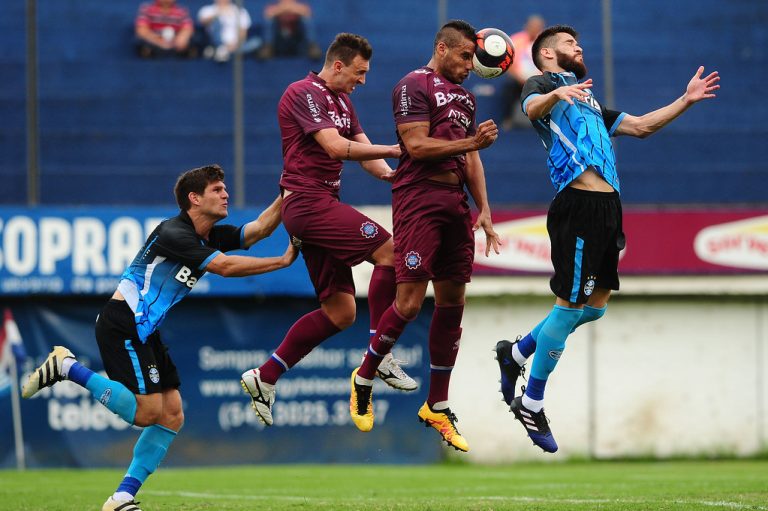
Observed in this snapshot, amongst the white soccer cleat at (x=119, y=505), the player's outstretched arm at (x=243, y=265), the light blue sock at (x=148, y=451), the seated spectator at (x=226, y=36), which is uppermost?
the seated spectator at (x=226, y=36)

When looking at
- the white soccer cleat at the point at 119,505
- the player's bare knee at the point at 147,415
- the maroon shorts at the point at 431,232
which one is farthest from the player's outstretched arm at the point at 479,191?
the white soccer cleat at the point at 119,505

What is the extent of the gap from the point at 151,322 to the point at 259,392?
3.13 feet

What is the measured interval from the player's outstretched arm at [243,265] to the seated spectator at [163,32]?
975cm

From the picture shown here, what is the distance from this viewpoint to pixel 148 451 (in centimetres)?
884

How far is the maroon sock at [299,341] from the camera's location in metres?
9.02

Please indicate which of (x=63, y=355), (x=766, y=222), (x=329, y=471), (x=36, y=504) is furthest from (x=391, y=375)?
(x=766, y=222)

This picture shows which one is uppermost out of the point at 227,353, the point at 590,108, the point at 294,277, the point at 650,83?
the point at 650,83

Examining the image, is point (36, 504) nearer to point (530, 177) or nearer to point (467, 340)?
point (467, 340)

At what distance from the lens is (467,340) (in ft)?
57.3

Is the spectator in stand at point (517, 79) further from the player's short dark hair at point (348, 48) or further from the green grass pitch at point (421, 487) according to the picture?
the player's short dark hair at point (348, 48)

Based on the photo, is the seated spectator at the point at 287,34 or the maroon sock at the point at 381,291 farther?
the seated spectator at the point at 287,34

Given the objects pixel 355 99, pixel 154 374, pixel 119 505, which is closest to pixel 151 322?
pixel 154 374

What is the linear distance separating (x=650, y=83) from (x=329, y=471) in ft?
24.7

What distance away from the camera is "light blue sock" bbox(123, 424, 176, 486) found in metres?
8.78
